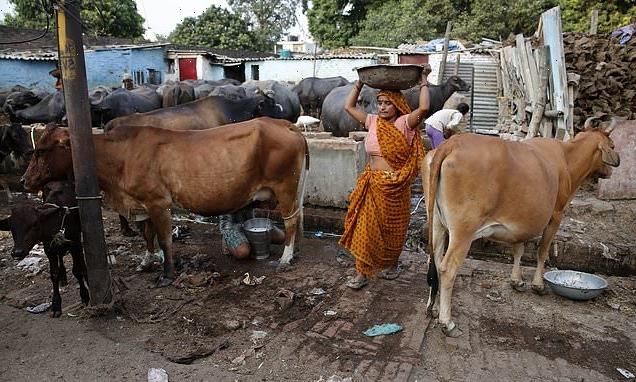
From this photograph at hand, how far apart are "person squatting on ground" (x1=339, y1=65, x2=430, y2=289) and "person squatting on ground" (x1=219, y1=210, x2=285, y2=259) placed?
1.36 metres

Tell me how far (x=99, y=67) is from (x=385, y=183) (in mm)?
22892

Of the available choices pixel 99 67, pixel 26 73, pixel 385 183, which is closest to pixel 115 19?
pixel 99 67

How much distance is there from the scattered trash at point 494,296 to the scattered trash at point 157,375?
2.93 metres

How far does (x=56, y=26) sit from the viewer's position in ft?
12.4

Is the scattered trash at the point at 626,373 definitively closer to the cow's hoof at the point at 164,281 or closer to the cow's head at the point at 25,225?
the cow's hoof at the point at 164,281

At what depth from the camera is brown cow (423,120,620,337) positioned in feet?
12.2

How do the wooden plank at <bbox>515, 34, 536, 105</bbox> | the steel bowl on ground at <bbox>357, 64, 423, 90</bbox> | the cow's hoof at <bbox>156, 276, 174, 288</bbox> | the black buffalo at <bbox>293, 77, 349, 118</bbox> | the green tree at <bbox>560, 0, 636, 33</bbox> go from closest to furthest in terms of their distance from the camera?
1. the steel bowl on ground at <bbox>357, 64, 423, 90</bbox>
2. the cow's hoof at <bbox>156, 276, 174, 288</bbox>
3. the wooden plank at <bbox>515, 34, 536, 105</bbox>
4. the black buffalo at <bbox>293, 77, 349, 118</bbox>
5. the green tree at <bbox>560, 0, 636, 33</bbox>

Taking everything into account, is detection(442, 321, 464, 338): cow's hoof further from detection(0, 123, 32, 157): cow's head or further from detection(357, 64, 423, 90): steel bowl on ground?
detection(0, 123, 32, 157): cow's head

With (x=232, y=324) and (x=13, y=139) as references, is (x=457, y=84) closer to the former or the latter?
(x=13, y=139)

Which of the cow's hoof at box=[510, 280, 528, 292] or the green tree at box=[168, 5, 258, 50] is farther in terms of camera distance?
the green tree at box=[168, 5, 258, 50]

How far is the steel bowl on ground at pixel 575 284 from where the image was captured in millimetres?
4457

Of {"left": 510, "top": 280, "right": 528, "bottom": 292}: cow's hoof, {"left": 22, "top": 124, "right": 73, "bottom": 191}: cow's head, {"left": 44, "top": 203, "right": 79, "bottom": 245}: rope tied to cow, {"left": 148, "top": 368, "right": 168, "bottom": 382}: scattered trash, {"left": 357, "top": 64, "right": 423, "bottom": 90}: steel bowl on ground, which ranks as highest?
{"left": 357, "top": 64, "right": 423, "bottom": 90}: steel bowl on ground

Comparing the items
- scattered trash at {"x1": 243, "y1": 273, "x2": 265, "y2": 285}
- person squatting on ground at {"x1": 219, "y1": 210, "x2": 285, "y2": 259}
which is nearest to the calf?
scattered trash at {"x1": 243, "y1": 273, "x2": 265, "y2": 285}

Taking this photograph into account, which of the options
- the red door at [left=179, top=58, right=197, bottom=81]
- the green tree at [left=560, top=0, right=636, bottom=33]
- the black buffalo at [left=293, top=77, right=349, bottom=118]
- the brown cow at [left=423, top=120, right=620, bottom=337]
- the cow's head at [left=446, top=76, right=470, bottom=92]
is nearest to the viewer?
the brown cow at [left=423, top=120, right=620, bottom=337]
